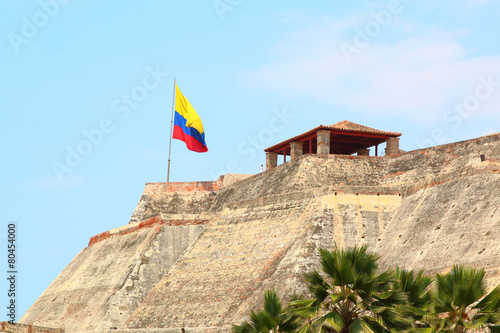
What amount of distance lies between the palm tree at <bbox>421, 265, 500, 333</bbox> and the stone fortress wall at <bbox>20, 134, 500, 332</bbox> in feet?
14.9

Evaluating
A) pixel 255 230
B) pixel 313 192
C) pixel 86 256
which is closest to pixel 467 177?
pixel 313 192

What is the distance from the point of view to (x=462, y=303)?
17203mm

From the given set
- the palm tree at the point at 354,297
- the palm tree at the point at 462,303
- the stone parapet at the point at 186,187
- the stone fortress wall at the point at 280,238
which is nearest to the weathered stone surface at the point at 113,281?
the stone fortress wall at the point at 280,238

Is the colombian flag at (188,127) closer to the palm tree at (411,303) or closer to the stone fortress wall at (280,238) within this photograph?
the stone fortress wall at (280,238)

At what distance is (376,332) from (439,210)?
1059 centimetres

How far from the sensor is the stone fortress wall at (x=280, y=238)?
2642cm

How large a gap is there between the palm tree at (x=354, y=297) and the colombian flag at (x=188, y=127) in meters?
23.7

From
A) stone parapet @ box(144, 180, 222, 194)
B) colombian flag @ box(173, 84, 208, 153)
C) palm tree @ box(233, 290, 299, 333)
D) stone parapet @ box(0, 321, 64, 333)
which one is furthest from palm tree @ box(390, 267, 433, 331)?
colombian flag @ box(173, 84, 208, 153)

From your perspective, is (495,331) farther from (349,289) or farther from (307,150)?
(307,150)

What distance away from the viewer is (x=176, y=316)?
29609mm

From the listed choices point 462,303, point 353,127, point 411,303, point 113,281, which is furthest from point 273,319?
point 353,127

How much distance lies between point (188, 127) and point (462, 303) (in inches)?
1052

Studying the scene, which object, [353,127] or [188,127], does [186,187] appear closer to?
[188,127]

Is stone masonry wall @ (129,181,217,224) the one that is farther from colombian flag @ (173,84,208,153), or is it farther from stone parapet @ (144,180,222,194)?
colombian flag @ (173,84,208,153)
